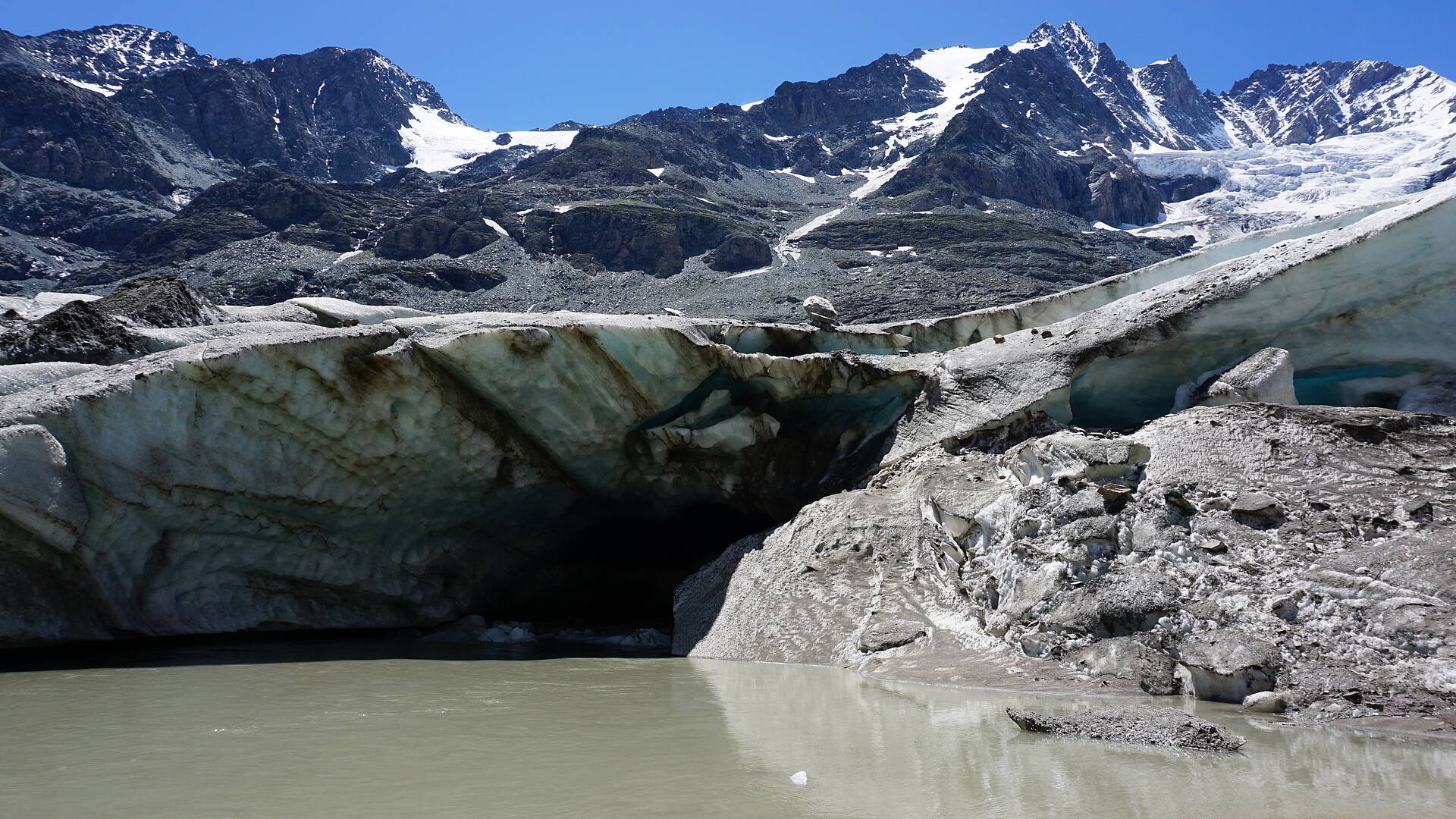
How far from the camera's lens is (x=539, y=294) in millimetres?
61688

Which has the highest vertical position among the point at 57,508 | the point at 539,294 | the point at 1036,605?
the point at 539,294

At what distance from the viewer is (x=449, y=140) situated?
141 metres

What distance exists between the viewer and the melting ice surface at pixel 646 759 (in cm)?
320

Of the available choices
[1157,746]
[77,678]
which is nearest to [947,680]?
[1157,746]

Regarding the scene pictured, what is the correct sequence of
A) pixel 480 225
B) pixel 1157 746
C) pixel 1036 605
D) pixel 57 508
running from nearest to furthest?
pixel 1157 746 < pixel 1036 605 < pixel 57 508 < pixel 480 225

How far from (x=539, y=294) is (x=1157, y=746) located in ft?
198

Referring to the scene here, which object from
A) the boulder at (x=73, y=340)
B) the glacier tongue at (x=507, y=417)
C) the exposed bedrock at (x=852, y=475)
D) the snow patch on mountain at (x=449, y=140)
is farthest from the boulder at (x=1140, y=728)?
the snow patch on mountain at (x=449, y=140)

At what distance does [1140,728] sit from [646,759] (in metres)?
2.21

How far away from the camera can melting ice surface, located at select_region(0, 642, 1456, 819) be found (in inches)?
126

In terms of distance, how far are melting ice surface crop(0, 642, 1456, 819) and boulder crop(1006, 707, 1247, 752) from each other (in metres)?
0.11

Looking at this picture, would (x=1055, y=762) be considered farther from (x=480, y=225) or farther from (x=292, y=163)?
(x=292, y=163)

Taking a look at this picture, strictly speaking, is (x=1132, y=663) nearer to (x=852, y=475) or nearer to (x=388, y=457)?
(x=852, y=475)

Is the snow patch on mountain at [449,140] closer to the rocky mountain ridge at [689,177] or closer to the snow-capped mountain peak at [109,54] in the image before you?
the rocky mountain ridge at [689,177]

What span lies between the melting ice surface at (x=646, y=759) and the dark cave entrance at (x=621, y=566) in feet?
19.9
